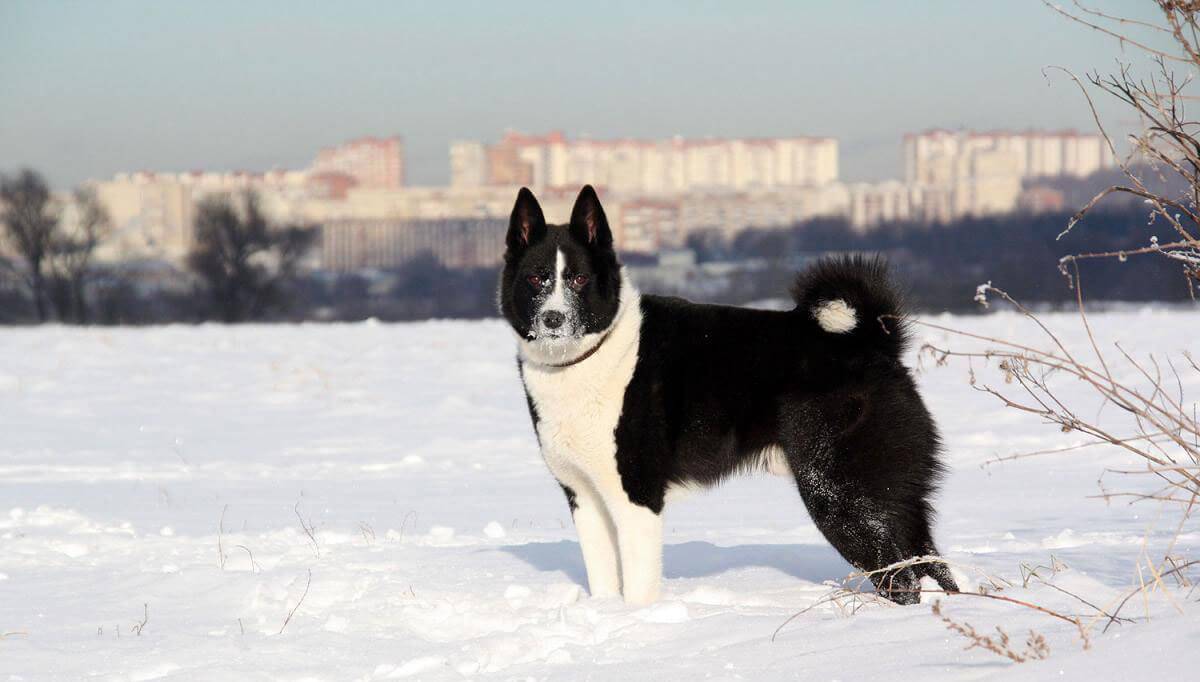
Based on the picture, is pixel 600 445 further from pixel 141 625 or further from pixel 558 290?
pixel 141 625

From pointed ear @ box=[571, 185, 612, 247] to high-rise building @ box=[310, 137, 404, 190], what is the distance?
99.7 m

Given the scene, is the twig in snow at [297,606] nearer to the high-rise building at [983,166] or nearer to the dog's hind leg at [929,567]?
the dog's hind leg at [929,567]

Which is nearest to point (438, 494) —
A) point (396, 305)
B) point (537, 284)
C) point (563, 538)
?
point (563, 538)

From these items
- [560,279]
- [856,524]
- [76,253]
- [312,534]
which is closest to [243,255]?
[76,253]

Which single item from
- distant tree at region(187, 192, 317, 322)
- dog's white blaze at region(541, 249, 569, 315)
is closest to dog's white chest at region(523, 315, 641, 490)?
dog's white blaze at region(541, 249, 569, 315)

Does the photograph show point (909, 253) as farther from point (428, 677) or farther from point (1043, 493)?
point (428, 677)

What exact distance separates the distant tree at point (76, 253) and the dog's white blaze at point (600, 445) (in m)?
57.1

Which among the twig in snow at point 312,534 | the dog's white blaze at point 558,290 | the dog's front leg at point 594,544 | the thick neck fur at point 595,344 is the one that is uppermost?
the dog's white blaze at point 558,290

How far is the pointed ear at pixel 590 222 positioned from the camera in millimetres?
4719

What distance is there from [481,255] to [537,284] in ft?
153

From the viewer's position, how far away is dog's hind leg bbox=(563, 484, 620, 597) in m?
4.71

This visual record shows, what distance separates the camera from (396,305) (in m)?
53.8

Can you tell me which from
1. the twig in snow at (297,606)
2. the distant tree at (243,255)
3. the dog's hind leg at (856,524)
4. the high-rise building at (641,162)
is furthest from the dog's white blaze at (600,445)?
the high-rise building at (641,162)

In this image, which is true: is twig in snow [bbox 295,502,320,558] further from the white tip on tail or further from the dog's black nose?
the white tip on tail
